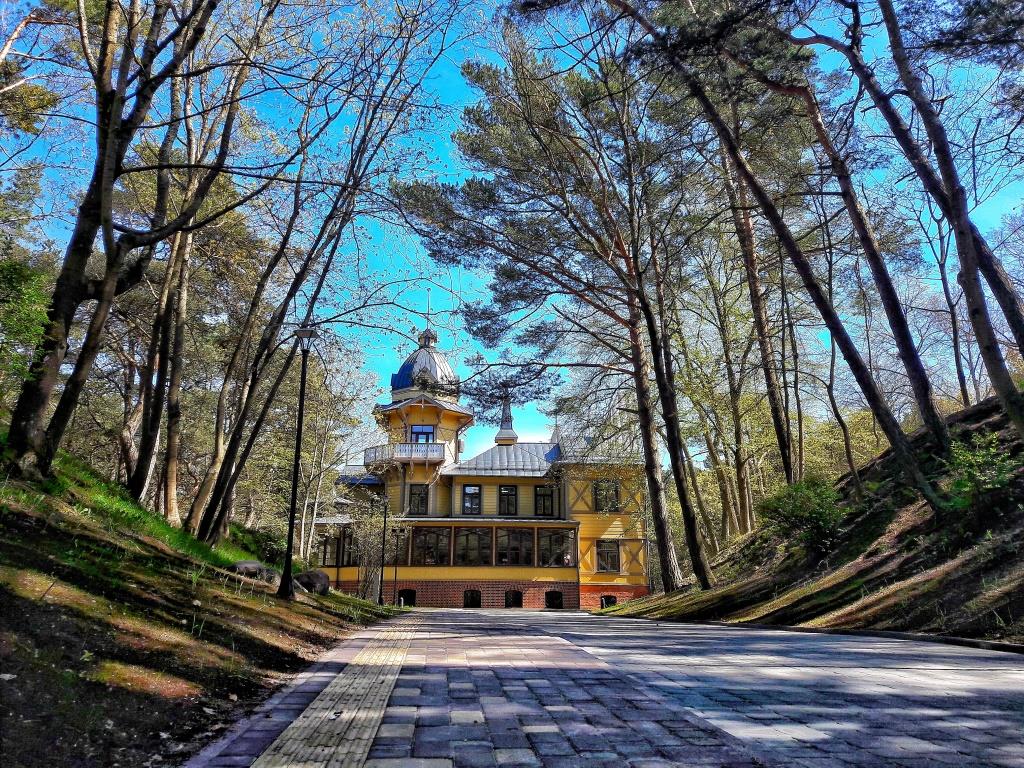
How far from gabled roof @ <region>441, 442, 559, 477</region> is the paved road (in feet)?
87.1

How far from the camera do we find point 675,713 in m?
3.32

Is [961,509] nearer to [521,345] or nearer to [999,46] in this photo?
[999,46]

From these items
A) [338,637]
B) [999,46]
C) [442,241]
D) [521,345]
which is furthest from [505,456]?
[999,46]

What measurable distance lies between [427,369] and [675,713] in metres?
11.9

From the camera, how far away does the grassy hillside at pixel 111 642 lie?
262cm

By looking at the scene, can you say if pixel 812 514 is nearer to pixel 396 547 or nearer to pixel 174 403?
pixel 174 403

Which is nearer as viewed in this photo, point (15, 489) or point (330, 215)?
Result: point (15, 489)

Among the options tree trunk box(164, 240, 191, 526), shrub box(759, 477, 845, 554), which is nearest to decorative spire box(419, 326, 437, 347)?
tree trunk box(164, 240, 191, 526)

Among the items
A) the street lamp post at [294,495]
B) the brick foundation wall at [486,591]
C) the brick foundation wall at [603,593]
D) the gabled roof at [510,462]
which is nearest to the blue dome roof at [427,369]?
the street lamp post at [294,495]

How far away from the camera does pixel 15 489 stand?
5398mm

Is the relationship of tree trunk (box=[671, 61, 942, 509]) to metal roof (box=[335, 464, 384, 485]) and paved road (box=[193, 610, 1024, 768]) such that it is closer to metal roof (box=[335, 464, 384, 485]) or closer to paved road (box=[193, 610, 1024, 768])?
paved road (box=[193, 610, 1024, 768])

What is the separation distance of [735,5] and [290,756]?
9868 mm

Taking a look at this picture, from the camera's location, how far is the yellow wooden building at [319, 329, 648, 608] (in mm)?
30031

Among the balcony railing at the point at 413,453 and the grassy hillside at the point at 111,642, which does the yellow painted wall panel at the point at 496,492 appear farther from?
the grassy hillside at the point at 111,642
